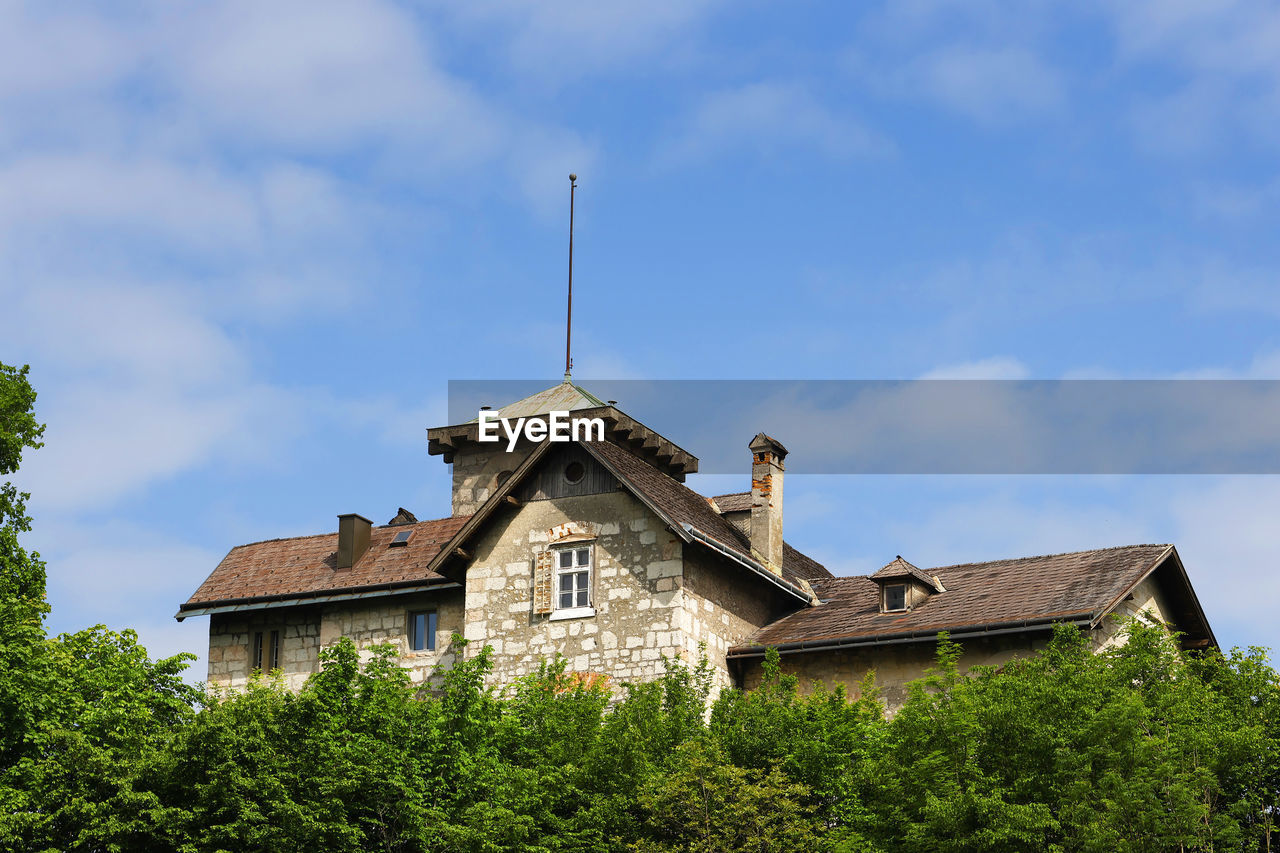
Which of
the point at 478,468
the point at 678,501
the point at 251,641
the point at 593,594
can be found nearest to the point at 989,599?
the point at 678,501

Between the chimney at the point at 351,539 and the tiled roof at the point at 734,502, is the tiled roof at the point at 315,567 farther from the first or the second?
the tiled roof at the point at 734,502

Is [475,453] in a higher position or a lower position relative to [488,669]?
higher

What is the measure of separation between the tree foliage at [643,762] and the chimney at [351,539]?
8.16 metres

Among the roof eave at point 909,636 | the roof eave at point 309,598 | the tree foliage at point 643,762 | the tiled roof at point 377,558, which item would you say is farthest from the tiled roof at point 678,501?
the tree foliage at point 643,762

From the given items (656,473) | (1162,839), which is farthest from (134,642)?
(1162,839)

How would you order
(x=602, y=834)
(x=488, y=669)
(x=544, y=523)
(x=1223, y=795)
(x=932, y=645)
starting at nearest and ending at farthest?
1. (x=1223, y=795)
2. (x=602, y=834)
3. (x=488, y=669)
4. (x=932, y=645)
5. (x=544, y=523)

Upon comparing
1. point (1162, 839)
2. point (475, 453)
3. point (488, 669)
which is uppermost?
point (475, 453)

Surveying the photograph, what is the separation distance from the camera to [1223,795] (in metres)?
24.5

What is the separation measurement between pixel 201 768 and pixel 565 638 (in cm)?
925

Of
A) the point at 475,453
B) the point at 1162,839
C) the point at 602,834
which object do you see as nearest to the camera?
the point at 1162,839

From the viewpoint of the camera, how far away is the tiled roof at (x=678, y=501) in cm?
3328

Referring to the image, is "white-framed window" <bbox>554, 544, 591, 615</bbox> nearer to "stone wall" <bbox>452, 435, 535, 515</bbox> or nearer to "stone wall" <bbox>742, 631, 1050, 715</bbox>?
"stone wall" <bbox>742, 631, 1050, 715</bbox>

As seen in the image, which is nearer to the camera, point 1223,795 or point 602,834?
point 1223,795

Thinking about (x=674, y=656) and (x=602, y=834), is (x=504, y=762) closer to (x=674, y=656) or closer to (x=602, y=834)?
(x=602, y=834)
